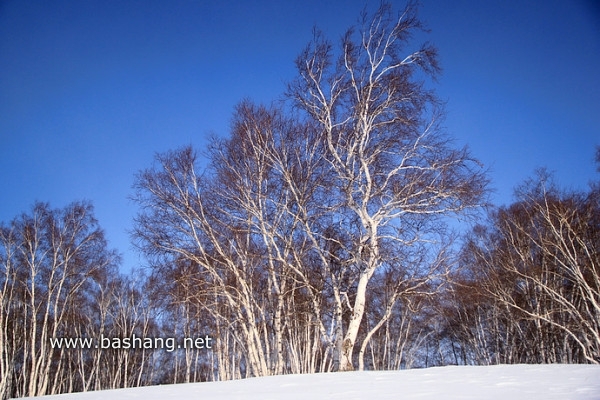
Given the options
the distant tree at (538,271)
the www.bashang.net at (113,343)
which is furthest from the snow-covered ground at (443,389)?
the www.bashang.net at (113,343)

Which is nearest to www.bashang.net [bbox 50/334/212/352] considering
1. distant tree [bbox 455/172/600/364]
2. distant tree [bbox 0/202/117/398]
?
distant tree [bbox 0/202/117/398]

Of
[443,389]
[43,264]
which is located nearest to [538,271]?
[443,389]

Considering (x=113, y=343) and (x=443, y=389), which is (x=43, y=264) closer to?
(x=113, y=343)

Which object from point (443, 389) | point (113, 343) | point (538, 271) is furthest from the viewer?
point (113, 343)

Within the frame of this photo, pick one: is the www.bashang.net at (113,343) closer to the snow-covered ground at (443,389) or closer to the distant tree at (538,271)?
the distant tree at (538,271)

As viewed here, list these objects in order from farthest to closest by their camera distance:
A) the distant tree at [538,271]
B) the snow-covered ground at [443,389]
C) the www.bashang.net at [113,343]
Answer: the www.bashang.net at [113,343]
the distant tree at [538,271]
the snow-covered ground at [443,389]

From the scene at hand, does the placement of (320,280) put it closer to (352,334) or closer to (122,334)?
(352,334)

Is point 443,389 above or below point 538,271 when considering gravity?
below

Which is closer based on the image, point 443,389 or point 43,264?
point 443,389

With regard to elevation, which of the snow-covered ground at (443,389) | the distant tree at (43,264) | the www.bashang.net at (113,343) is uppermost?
the distant tree at (43,264)

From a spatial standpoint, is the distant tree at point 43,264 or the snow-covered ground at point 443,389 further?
the distant tree at point 43,264

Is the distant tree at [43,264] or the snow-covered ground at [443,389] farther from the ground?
the distant tree at [43,264]

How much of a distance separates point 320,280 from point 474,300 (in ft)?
49.7

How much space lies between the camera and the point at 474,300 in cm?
2481
